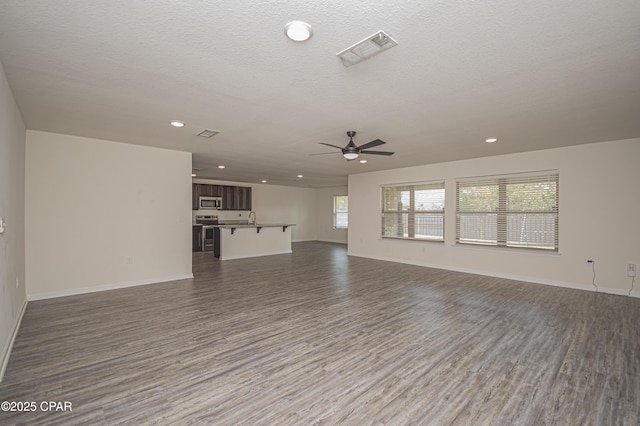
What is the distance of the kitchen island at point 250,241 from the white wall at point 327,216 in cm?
320

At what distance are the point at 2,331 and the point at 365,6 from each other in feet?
12.1

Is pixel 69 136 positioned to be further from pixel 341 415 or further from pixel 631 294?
pixel 631 294

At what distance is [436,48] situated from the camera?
2039 millimetres

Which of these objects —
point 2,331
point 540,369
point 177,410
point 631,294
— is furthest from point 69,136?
point 631,294

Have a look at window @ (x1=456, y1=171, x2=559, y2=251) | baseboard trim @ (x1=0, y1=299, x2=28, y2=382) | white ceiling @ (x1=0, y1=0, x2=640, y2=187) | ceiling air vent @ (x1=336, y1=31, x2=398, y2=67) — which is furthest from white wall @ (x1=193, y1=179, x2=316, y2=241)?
ceiling air vent @ (x1=336, y1=31, x2=398, y2=67)

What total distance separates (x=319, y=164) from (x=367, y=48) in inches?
187

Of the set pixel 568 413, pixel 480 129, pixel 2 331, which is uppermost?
pixel 480 129

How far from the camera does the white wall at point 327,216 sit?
11992mm

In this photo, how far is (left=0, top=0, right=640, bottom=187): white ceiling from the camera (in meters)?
1.69

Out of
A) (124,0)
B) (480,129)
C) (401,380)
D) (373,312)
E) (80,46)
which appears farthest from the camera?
(480,129)

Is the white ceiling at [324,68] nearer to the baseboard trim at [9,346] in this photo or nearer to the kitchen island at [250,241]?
the baseboard trim at [9,346]

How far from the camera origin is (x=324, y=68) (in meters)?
2.31

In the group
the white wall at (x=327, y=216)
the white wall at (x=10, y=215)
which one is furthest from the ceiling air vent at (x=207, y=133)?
the white wall at (x=327, y=216)

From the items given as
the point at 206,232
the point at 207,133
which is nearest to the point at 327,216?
the point at 206,232
